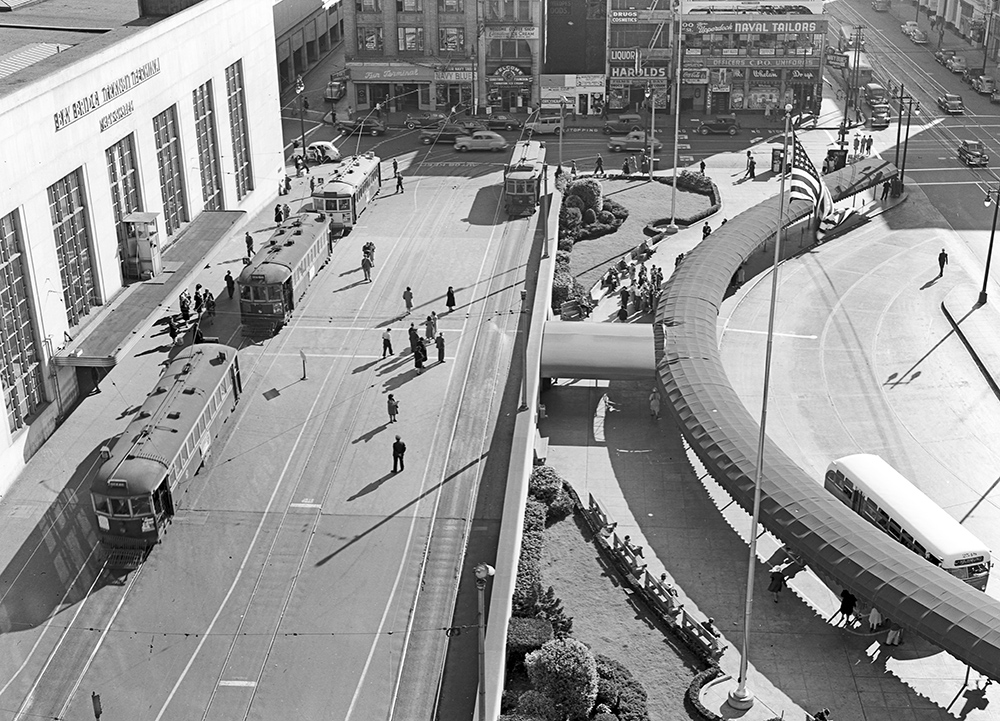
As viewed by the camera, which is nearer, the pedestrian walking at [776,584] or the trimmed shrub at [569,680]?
the trimmed shrub at [569,680]

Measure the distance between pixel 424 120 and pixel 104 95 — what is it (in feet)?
170

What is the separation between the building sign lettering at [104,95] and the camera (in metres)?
59.4

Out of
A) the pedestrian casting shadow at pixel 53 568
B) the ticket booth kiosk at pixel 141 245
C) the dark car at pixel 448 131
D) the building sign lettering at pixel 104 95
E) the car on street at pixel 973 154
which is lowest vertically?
the pedestrian casting shadow at pixel 53 568

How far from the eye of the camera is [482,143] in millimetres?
105312

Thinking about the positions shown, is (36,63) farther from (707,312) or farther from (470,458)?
(707,312)

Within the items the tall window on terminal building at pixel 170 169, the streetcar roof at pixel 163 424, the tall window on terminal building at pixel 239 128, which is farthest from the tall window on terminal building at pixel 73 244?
the tall window on terminal building at pixel 239 128

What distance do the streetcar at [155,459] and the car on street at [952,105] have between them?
278 ft

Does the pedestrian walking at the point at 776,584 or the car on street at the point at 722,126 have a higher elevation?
the car on street at the point at 722,126

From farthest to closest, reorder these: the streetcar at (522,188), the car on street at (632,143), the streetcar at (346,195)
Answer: the car on street at (632,143) → the streetcar at (522,188) → the streetcar at (346,195)

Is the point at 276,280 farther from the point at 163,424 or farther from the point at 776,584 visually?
the point at 776,584

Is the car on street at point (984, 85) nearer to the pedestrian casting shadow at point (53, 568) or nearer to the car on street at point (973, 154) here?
the car on street at point (973, 154)

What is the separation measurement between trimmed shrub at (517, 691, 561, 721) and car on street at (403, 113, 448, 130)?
3078 inches

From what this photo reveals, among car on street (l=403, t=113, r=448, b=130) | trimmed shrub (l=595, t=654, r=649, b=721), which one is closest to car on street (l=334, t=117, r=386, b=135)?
car on street (l=403, t=113, r=448, b=130)

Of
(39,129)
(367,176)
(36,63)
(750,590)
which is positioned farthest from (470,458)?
(367,176)
